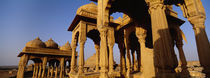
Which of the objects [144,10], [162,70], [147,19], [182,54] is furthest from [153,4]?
[182,54]

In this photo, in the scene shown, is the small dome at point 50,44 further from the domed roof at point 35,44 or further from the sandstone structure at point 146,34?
the sandstone structure at point 146,34

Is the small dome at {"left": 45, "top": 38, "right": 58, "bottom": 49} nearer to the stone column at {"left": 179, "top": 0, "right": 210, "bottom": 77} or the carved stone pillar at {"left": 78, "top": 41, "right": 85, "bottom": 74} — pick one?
the carved stone pillar at {"left": 78, "top": 41, "right": 85, "bottom": 74}

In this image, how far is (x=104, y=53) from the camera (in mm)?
6160

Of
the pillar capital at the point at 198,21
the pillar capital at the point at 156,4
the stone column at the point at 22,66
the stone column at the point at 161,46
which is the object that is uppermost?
the pillar capital at the point at 156,4

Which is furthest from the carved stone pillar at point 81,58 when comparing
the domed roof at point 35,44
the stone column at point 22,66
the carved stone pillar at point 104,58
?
the domed roof at point 35,44

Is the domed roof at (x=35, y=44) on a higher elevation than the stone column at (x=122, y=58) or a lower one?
higher

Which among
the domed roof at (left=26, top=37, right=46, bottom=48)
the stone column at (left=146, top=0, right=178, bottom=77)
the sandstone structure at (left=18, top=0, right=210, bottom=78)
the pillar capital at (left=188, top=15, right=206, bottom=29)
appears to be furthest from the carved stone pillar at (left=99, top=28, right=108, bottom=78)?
the domed roof at (left=26, top=37, right=46, bottom=48)

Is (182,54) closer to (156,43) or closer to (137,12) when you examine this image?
(137,12)

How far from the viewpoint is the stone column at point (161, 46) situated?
3.03 meters

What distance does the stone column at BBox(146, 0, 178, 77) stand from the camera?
3.03 metres

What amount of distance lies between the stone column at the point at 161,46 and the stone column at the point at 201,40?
2.64 m

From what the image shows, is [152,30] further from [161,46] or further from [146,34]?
[146,34]

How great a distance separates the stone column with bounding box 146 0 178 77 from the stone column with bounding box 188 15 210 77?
2.64 metres

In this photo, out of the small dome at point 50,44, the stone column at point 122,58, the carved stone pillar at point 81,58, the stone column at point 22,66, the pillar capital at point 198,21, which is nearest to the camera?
the pillar capital at point 198,21
